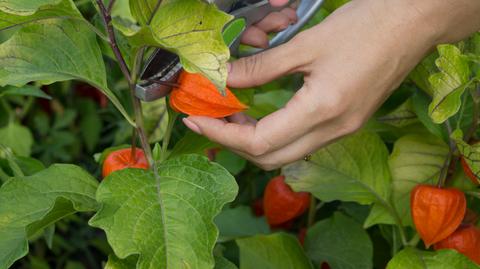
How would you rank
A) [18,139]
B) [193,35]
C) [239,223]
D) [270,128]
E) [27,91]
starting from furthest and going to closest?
[18,139] → [239,223] → [27,91] → [270,128] → [193,35]

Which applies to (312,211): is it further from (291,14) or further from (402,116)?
(291,14)

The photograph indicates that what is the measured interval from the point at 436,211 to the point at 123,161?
1.46 ft

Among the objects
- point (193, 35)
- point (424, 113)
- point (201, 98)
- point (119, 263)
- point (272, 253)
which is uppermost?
point (193, 35)

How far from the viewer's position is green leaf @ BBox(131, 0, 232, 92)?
77 centimetres

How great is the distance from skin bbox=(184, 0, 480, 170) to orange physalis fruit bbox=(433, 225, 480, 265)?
0.27 m

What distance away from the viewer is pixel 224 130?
94 centimetres

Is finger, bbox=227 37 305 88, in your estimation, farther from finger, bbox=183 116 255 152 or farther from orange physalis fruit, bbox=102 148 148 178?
orange physalis fruit, bbox=102 148 148 178

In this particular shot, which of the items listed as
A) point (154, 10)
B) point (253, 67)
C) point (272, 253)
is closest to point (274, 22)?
point (253, 67)

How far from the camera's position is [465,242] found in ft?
3.57

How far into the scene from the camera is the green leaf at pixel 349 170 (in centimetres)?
118

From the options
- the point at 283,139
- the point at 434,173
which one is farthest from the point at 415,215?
the point at 283,139

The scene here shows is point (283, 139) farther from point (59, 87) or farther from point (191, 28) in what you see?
point (59, 87)

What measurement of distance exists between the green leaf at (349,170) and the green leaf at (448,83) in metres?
0.26

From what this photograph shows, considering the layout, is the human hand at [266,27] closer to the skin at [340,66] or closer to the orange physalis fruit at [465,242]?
the skin at [340,66]
